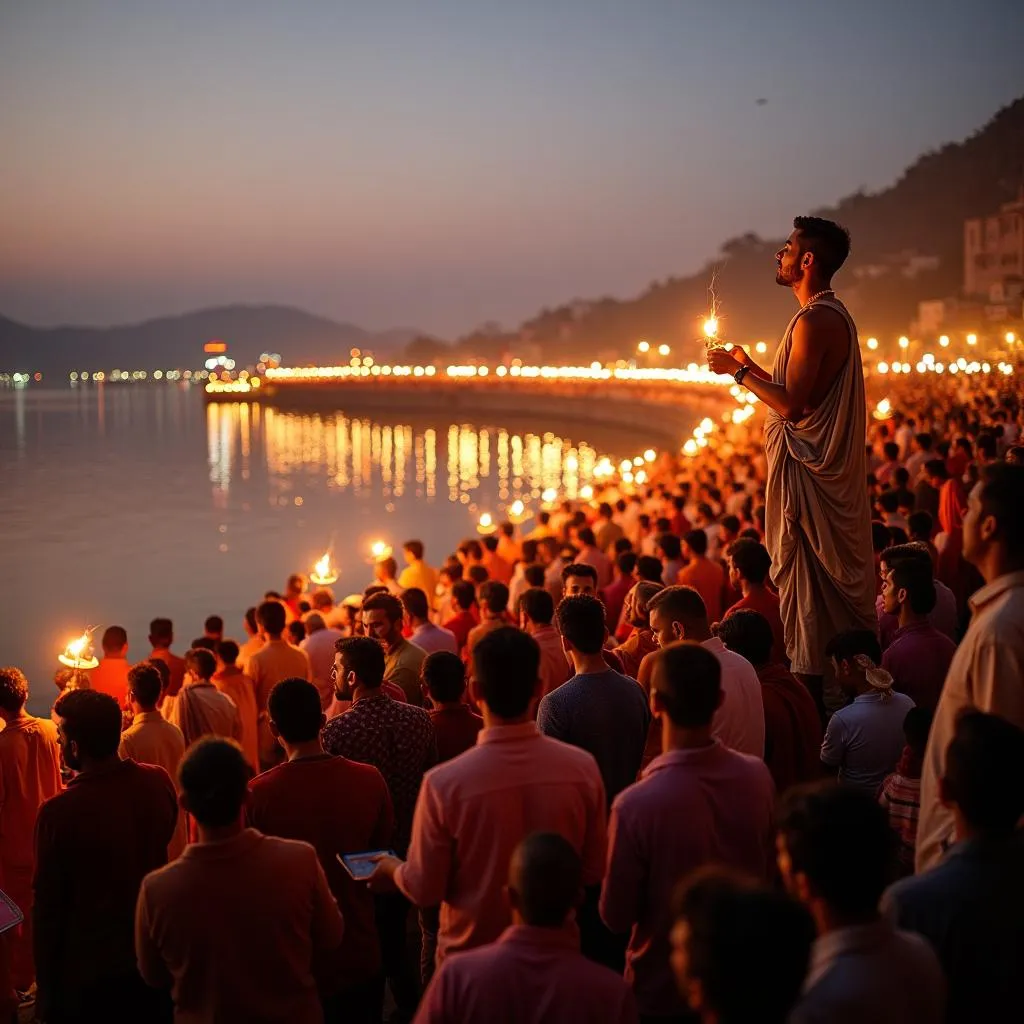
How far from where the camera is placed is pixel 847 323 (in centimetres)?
621

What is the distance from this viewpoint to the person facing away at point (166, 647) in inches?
385

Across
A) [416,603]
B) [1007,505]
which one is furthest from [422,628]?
[1007,505]

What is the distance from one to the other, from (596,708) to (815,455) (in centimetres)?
206

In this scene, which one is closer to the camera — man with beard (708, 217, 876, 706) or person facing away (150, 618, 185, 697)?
man with beard (708, 217, 876, 706)

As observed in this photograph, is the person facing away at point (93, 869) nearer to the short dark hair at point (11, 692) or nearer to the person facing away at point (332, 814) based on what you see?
the person facing away at point (332, 814)

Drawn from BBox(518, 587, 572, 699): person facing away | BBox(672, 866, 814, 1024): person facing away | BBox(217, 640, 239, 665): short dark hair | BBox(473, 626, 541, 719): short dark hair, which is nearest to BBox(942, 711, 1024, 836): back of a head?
BBox(672, 866, 814, 1024): person facing away

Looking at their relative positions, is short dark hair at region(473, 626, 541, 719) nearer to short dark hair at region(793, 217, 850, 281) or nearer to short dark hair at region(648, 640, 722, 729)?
short dark hair at region(648, 640, 722, 729)

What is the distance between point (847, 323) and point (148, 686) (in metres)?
4.01

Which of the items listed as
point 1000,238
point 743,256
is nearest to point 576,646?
point 1000,238

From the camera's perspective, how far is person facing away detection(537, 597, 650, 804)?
5.05 metres

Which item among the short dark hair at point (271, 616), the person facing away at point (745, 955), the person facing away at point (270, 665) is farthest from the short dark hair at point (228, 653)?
the person facing away at point (745, 955)

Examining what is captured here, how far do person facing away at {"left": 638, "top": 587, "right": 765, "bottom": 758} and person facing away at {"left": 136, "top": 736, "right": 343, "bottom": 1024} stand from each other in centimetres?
190

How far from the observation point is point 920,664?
6383 millimetres

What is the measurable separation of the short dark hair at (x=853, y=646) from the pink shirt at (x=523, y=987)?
3.26m
